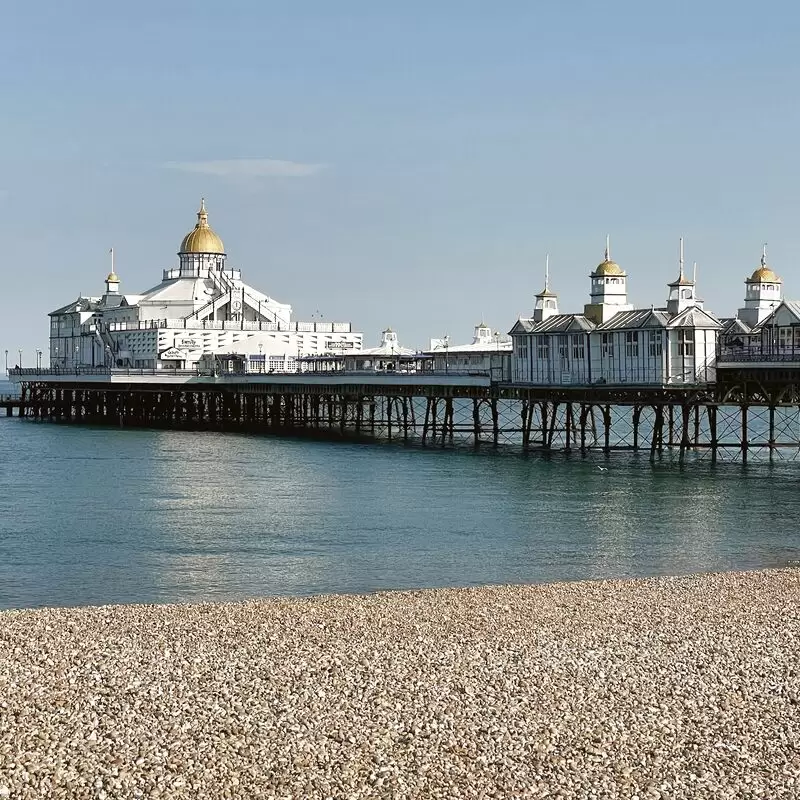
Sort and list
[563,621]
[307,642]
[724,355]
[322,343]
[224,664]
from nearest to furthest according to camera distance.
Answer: [224,664]
[307,642]
[563,621]
[724,355]
[322,343]

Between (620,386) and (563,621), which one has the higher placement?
(620,386)

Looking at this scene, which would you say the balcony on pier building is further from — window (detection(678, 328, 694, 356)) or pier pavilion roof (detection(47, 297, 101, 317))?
pier pavilion roof (detection(47, 297, 101, 317))

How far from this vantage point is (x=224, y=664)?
18391 mm

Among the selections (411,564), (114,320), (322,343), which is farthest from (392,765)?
(114,320)

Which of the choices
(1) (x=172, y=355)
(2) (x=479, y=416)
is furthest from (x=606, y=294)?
(1) (x=172, y=355)

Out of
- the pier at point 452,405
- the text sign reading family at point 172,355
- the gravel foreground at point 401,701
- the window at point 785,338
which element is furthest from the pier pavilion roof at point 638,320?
the text sign reading family at point 172,355

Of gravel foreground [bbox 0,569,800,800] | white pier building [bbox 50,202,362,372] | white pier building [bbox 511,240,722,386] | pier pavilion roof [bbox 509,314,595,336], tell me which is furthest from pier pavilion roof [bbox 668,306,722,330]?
white pier building [bbox 50,202,362,372]

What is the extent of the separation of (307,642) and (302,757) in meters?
5.33

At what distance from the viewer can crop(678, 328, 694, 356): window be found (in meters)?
56.3

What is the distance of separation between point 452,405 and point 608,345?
2246cm

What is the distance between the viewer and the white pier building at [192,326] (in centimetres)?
10062

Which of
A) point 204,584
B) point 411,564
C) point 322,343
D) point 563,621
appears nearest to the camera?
point 563,621

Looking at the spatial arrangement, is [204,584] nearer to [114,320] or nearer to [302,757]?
[302,757]

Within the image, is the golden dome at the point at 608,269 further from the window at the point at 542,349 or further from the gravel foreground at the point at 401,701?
the gravel foreground at the point at 401,701
